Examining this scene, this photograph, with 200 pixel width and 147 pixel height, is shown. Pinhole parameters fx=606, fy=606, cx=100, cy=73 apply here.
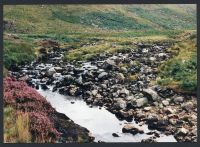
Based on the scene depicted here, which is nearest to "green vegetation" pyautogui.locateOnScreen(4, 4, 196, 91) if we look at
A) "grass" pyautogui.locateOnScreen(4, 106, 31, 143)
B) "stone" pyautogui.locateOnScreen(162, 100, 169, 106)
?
"stone" pyautogui.locateOnScreen(162, 100, 169, 106)

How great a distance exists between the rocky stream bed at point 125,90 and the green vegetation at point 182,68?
219 mm

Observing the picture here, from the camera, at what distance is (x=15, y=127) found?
17828 millimetres

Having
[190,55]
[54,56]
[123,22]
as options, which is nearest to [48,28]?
[54,56]

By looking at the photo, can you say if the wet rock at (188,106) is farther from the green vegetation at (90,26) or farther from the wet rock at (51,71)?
the wet rock at (51,71)

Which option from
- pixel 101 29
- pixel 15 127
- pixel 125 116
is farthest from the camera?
pixel 101 29

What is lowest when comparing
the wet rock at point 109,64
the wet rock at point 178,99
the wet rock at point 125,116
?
the wet rock at point 125,116

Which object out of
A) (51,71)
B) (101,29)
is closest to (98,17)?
(101,29)

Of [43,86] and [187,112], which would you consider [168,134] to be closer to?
[187,112]

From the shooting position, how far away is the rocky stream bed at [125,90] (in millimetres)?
18156

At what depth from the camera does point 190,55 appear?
60.8 feet

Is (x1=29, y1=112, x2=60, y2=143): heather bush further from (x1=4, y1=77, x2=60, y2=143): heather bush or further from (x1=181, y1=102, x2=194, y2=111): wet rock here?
(x1=181, y1=102, x2=194, y2=111): wet rock

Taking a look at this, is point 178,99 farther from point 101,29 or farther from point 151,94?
point 101,29

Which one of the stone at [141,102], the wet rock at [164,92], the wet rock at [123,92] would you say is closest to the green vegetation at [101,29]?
the wet rock at [164,92]

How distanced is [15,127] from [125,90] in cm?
358
